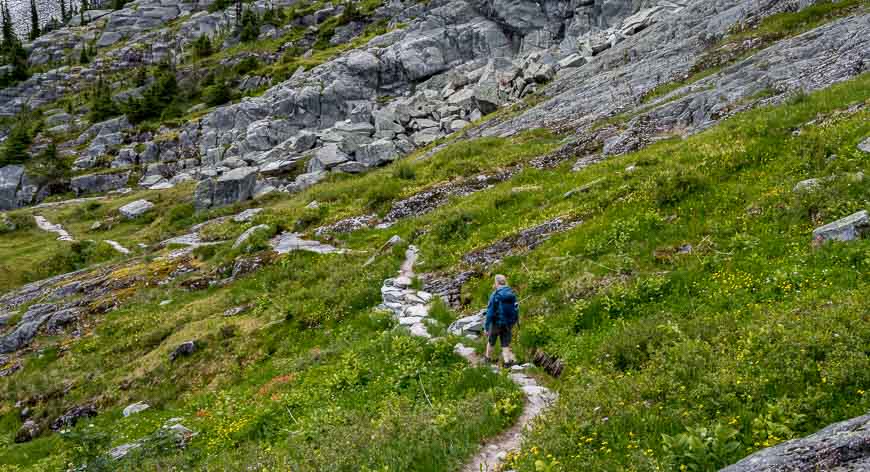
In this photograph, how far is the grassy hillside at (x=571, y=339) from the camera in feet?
25.6

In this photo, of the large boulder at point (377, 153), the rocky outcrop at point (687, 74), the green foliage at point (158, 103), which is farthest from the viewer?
the green foliage at point (158, 103)

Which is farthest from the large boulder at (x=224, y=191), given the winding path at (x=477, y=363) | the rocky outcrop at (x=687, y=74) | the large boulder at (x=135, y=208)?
the winding path at (x=477, y=363)

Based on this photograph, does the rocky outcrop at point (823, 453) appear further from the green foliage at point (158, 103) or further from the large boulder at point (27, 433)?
the green foliage at point (158, 103)

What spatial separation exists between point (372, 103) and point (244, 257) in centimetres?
5568

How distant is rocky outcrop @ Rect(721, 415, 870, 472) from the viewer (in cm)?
521

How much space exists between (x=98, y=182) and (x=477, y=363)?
94987mm

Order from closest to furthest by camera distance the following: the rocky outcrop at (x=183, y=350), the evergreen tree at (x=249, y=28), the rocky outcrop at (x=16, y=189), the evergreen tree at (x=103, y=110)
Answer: the rocky outcrop at (x=183, y=350) → the rocky outcrop at (x=16, y=189) → the evergreen tree at (x=103, y=110) → the evergreen tree at (x=249, y=28)

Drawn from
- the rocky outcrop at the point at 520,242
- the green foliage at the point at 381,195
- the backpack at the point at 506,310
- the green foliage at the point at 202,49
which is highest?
the green foliage at the point at 202,49

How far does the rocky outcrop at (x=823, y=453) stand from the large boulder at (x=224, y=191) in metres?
55.9

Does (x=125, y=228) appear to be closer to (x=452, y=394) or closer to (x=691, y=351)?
(x=452, y=394)

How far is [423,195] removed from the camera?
33.6m

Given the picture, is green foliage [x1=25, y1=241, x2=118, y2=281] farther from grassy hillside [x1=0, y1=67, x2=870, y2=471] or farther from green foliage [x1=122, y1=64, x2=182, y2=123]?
green foliage [x1=122, y1=64, x2=182, y2=123]

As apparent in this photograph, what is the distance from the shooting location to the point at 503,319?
12.8m

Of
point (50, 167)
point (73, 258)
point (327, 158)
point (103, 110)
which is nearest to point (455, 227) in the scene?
point (327, 158)
